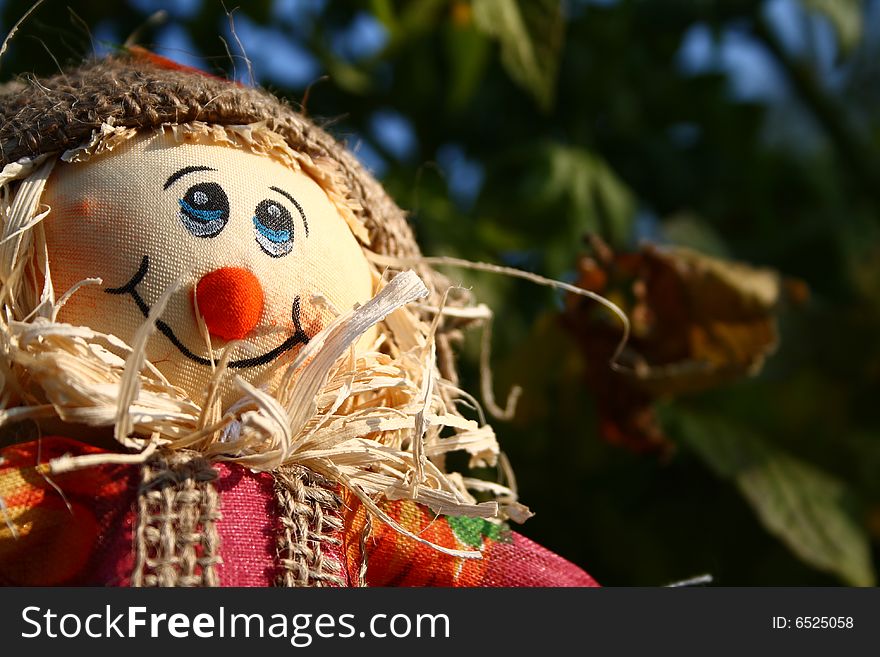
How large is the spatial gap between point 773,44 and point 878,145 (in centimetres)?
40

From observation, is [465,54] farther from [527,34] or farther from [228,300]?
[228,300]

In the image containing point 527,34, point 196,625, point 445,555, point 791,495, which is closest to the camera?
point 196,625

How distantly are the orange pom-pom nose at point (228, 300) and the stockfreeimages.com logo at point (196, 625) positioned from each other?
0.14 meters

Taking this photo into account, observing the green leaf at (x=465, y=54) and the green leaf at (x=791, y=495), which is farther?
the green leaf at (x=465, y=54)

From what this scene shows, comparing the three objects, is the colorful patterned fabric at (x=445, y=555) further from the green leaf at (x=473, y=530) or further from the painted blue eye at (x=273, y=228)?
the painted blue eye at (x=273, y=228)

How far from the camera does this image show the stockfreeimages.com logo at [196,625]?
0.48 metres

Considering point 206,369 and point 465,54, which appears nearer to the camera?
point 206,369

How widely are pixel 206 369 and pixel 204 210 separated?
0.09 metres

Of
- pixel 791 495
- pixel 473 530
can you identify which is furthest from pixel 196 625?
pixel 791 495

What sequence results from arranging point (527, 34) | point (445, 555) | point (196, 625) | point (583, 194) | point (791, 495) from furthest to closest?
point (583, 194), point (791, 495), point (527, 34), point (445, 555), point (196, 625)

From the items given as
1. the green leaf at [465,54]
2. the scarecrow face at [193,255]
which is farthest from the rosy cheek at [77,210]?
the green leaf at [465,54]

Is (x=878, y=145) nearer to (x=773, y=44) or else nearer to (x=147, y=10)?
(x=773, y=44)

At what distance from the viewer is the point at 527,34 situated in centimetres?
110

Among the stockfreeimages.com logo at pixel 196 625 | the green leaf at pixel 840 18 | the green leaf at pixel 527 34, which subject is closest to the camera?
the stockfreeimages.com logo at pixel 196 625
